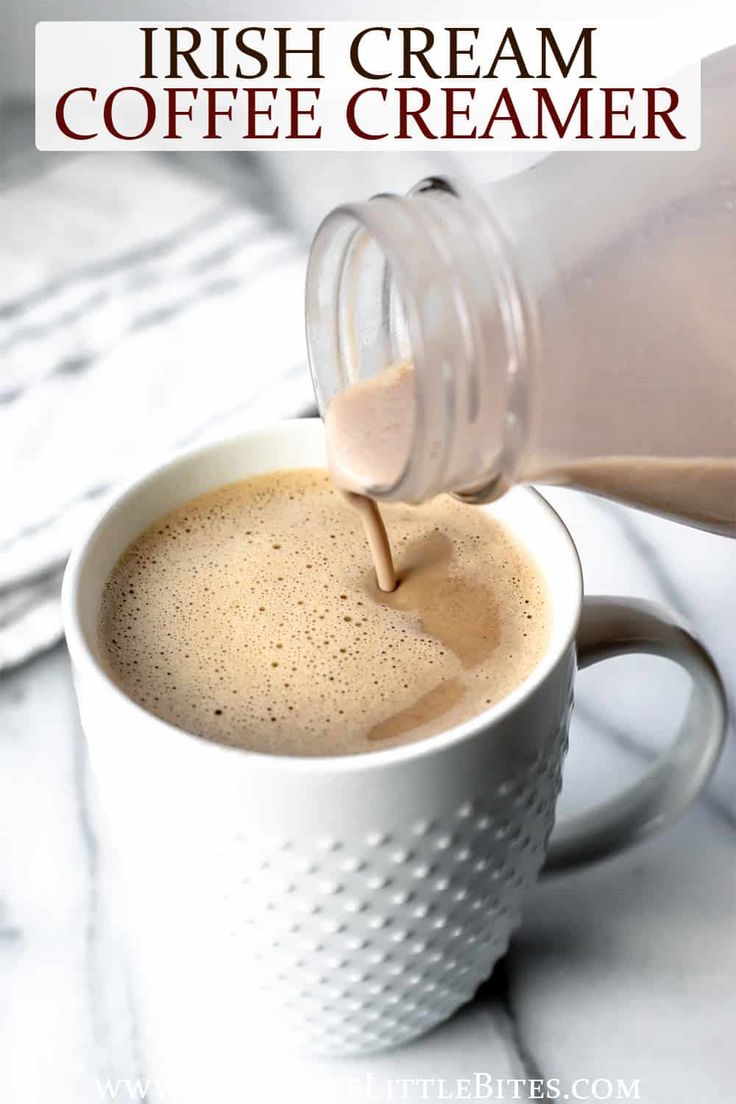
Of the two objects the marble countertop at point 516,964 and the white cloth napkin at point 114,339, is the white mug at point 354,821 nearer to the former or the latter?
the marble countertop at point 516,964

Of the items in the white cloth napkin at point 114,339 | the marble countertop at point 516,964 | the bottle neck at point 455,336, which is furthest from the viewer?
the white cloth napkin at point 114,339

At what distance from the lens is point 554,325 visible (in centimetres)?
58

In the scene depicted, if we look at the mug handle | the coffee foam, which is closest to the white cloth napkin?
the coffee foam

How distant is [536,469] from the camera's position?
1.98 ft

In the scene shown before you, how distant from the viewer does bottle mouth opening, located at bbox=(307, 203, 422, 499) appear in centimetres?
61

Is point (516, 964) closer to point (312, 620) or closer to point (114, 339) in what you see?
point (312, 620)

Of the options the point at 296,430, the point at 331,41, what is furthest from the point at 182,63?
the point at 296,430

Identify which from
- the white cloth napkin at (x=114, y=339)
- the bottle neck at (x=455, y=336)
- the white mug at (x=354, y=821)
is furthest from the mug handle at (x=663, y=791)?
the white cloth napkin at (x=114, y=339)

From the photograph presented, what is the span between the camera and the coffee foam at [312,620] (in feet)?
1.98

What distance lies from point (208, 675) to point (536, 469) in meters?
0.16

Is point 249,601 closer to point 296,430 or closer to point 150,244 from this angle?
point 296,430

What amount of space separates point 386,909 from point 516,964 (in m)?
0.17

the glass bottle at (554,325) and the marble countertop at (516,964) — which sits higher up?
the glass bottle at (554,325)

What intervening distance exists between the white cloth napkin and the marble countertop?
0.14m
